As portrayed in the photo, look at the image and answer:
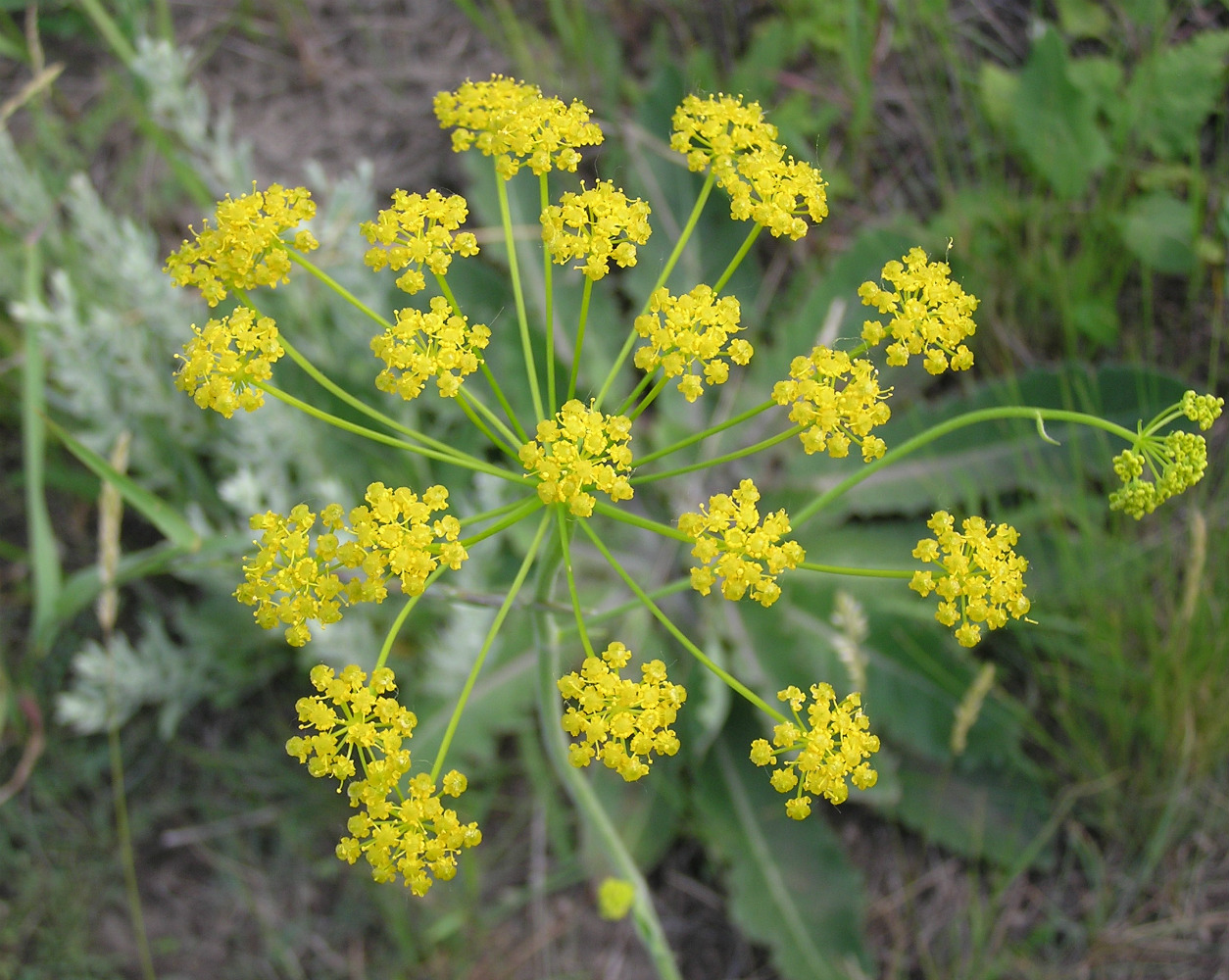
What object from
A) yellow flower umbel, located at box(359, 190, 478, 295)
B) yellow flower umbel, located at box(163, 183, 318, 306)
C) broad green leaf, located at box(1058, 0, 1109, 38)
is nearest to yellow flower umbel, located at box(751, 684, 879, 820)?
yellow flower umbel, located at box(359, 190, 478, 295)

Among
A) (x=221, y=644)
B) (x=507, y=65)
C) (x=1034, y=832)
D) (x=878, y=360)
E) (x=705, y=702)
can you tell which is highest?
(x=507, y=65)

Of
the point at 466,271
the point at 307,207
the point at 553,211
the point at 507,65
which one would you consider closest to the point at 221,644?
the point at 466,271

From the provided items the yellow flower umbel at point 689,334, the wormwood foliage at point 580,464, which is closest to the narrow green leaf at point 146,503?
the wormwood foliage at point 580,464

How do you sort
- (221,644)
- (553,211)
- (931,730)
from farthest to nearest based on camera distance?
(221,644) < (931,730) < (553,211)

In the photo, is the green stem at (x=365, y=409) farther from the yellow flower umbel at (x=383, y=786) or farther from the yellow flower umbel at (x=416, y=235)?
the yellow flower umbel at (x=383, y=786)

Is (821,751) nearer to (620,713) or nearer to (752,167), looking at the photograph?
(620,713)

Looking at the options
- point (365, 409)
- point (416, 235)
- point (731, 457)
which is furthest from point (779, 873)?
point (416, 235)

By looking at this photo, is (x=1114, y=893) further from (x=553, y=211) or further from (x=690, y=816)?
(x=553, y=211)
